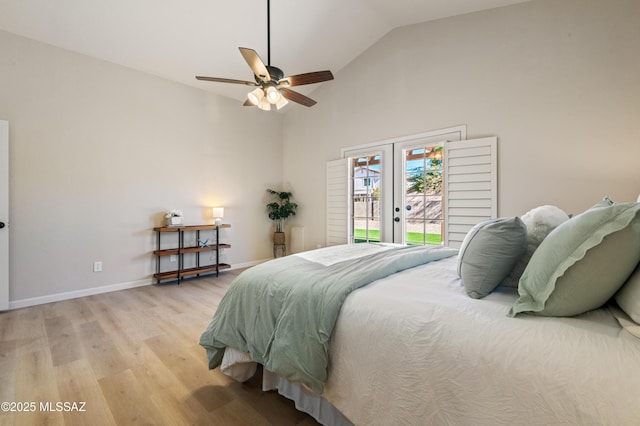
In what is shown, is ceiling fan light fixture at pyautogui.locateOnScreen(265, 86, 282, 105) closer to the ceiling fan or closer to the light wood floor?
the ceiling fan

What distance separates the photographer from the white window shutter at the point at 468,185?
312cm

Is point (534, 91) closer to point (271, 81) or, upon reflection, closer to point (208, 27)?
point (271, 81)

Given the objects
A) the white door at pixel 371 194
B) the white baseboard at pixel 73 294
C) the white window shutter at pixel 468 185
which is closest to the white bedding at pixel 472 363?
the white window shutter at pixel 468 185

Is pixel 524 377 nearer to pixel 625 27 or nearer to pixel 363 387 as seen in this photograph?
pixel 363 387

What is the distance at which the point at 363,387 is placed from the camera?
1092 mm

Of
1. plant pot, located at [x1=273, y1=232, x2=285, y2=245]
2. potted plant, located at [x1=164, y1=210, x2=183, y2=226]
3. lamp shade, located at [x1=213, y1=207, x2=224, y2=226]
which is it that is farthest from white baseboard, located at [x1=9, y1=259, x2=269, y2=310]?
plant pot, located at [x1=273, y1=232, x2=285, y2=245]

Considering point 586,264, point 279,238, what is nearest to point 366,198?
point 279,238

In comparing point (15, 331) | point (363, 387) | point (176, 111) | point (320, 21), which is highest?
point (320, 21)

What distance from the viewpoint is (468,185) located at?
3268 millimetres

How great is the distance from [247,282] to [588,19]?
3.94 meters

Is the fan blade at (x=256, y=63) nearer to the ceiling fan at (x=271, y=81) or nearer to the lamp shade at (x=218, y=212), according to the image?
the ceiling fan at (x=271, y=81)

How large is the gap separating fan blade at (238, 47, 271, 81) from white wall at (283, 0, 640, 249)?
2.25 meters

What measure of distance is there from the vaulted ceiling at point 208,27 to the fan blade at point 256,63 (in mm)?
1495

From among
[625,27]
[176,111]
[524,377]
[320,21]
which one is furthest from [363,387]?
[176,111]
